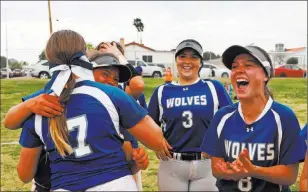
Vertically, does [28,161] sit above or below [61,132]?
below

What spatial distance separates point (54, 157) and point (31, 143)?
200 mm

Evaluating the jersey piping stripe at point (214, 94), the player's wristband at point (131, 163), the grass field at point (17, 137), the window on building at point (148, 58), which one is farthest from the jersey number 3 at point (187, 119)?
the window on building at point (148, 58)

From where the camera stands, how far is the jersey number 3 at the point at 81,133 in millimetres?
2135

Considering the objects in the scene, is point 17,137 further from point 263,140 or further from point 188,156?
point 263,140

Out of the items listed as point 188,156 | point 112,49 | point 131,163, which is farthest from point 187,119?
point 131,163

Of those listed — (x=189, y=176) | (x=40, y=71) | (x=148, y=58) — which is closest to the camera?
(x=189, y=176)

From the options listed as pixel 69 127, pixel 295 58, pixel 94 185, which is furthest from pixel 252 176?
pixel 295 58

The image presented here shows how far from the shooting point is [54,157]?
2.23 meters

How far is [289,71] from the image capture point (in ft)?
107

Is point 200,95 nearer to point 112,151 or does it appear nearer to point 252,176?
point 252,176

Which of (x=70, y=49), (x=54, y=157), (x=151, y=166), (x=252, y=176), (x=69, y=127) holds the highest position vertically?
(x=70, y=49)

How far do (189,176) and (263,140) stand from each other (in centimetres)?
146

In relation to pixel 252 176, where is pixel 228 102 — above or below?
above

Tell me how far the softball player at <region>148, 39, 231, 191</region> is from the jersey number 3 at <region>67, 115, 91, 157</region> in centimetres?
178
